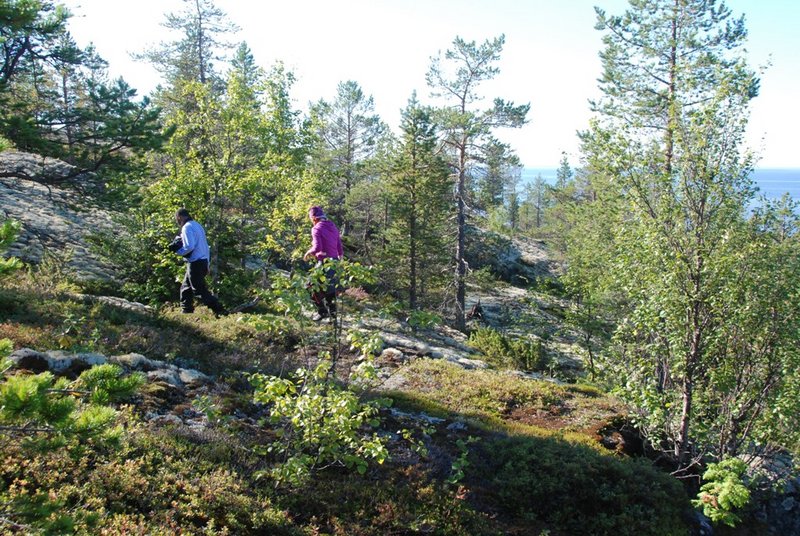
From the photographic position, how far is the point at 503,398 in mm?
9578

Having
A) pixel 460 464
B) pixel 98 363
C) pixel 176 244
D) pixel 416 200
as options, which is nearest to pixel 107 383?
pixel 98 363

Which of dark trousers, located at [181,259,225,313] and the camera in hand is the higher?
the camera in hand

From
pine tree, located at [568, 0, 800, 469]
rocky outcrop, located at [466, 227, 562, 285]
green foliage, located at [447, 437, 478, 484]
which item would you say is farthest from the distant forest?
rocky outcrop, located at [466, 227, 562, 285]

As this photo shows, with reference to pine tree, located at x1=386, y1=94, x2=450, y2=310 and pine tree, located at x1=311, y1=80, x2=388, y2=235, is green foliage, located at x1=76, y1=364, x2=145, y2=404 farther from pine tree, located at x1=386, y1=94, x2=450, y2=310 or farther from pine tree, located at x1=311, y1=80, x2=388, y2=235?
pine tree, located at x1=311, y1=80, x2=388, y2=235

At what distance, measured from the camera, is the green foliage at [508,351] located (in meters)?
14.4

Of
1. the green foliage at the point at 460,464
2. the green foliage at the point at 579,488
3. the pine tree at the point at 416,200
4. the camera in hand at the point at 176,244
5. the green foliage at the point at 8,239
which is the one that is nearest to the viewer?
the green foliage at the point at 8,239

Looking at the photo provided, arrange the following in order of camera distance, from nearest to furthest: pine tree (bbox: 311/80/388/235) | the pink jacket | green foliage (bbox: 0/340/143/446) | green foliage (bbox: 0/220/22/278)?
green foliage (bbox: 0/340/143/446) < green foliage (bbox: 0/220/22/278) < the pink jacket < pine tree (bbox: 311/80/388/235)

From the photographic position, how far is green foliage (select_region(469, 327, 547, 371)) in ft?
47.3

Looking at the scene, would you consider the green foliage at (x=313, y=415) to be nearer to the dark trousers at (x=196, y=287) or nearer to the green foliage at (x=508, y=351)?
the dark trousers at (x=196, y=287)

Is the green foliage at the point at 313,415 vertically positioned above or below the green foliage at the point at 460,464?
above

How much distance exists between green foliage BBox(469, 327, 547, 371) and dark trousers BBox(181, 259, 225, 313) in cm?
744

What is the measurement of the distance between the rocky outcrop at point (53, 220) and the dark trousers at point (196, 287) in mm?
2114

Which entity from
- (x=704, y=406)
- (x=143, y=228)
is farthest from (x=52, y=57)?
(x=704, y=406)

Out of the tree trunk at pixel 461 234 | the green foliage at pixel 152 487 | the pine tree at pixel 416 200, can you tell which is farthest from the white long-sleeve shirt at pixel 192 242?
the tree trunk at pixel 461 234
